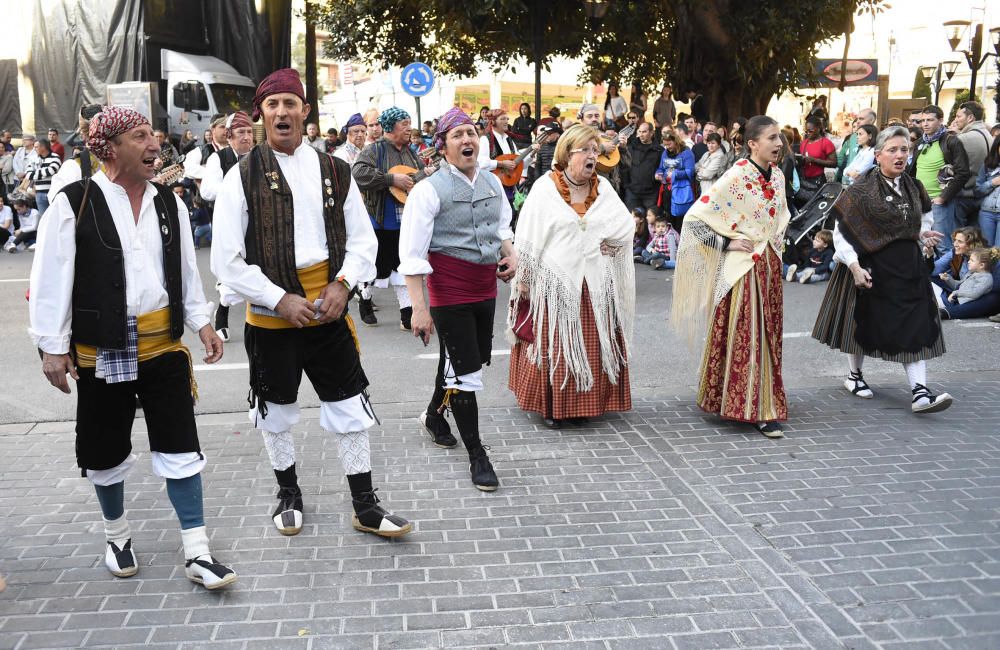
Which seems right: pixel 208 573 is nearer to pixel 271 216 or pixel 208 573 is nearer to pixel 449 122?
pixel 271 216

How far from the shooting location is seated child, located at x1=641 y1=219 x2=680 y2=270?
1179 cm

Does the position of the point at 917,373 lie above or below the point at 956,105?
below

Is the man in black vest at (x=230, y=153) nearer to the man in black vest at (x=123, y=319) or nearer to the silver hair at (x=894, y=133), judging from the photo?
the man in black vest at (x=123, y=319)

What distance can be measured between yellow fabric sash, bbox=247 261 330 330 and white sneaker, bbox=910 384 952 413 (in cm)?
393

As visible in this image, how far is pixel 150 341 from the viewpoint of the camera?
350cm

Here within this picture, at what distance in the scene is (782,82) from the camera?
1661 centimetres

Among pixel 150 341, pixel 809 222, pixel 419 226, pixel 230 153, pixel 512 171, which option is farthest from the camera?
pixel 809 222

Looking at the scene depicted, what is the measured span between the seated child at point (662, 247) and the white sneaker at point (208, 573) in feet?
29.4

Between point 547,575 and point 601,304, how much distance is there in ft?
7.03

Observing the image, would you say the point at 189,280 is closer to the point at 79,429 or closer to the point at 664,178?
the point at 79,429

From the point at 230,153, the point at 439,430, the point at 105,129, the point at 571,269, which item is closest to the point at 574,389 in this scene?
the point at 571,269

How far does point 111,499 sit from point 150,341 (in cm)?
73

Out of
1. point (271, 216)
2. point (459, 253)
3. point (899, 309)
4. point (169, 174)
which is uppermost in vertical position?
point (169, 174)

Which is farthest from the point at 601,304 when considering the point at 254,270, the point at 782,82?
the point at 782,82
